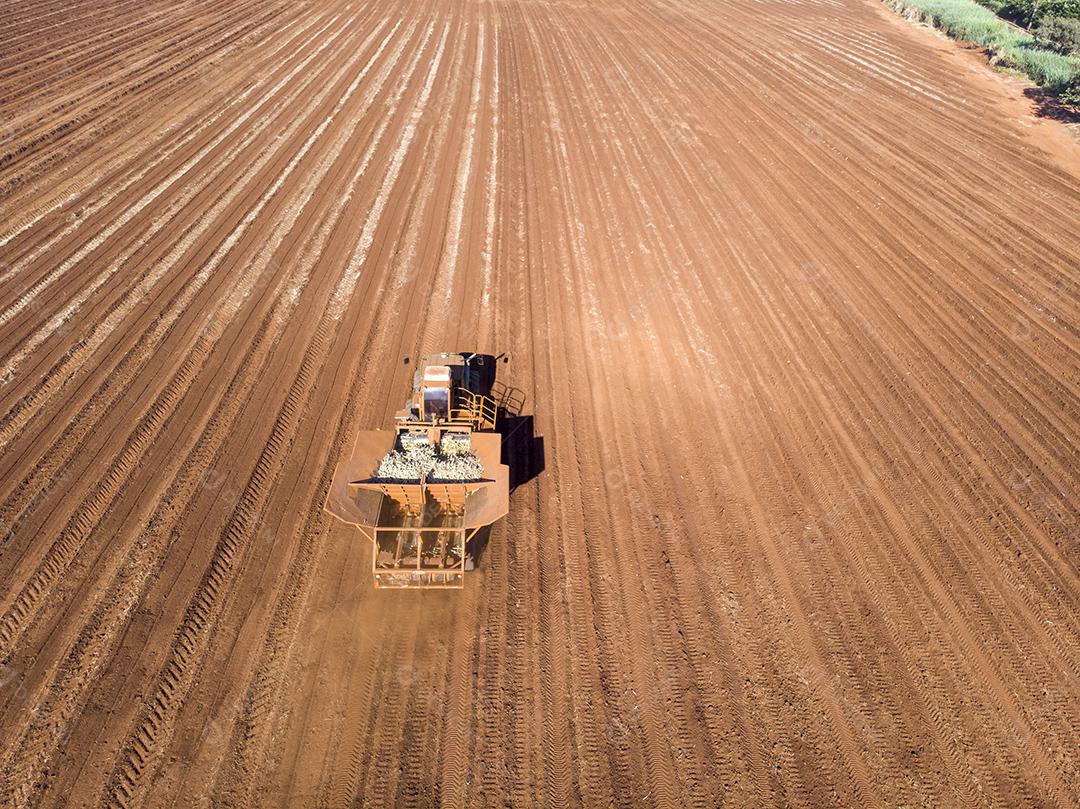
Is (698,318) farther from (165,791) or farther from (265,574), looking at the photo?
(165,791)

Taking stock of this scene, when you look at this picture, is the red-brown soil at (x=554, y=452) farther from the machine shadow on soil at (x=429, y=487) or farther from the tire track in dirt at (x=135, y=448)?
the machine shadow on soil at (x=429, y=487)

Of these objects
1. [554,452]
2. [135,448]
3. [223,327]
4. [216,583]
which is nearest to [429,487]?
[554,452]

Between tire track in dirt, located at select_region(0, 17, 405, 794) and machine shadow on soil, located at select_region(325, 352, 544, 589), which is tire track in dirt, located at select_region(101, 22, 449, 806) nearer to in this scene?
tire track in dirt, located at select_region(0, 17, 405, 794)

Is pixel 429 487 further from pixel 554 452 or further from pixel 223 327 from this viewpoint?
pixel 223 327

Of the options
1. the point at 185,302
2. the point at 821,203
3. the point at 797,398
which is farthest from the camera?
the point at 821,203

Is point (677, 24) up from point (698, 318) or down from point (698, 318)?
up

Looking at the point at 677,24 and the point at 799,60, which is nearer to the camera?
the point at 799,60

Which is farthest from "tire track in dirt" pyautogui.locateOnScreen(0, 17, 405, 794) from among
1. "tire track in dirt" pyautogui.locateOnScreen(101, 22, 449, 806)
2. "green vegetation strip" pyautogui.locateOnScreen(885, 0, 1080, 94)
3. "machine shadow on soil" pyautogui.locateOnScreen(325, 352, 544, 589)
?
"green vegetation strip" pyautogui.locateOnScreen(885, 0, 1080, 94)

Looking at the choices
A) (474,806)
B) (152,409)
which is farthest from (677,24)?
(474,806)
